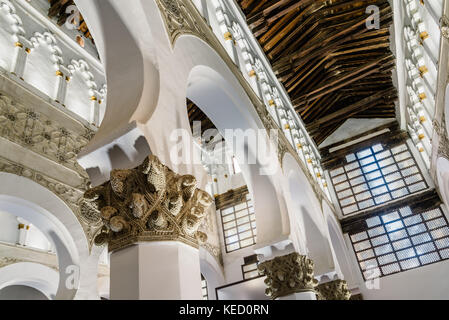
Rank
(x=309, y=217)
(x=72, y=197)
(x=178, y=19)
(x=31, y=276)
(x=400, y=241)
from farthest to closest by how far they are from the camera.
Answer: (x=400, y=241) → (x=309, y=217) → (x=31, y=276) → (x=72, y=197) → (x=178, y=19)

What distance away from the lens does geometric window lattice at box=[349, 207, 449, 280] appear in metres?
10.9

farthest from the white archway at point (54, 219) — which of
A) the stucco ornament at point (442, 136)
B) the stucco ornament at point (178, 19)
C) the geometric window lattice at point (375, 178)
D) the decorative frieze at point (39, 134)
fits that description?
the geometric window lattice at point (375, 178)

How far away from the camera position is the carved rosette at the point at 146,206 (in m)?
2.31

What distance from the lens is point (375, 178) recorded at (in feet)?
42.2

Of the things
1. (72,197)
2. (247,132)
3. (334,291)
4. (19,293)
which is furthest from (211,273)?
(247,132)

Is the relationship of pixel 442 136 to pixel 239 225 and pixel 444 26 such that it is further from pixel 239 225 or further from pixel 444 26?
pixel 239 225

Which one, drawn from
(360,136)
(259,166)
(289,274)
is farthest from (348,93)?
(289,274)

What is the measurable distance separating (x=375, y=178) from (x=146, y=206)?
12.2 m

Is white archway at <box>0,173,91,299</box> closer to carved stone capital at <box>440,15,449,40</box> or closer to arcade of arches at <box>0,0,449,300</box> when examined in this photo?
arcade of arches at <box>0,0,449,300</box>

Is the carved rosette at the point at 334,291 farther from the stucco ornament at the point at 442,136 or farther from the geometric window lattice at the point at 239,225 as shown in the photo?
the geometric window lattice at the point at 239,225

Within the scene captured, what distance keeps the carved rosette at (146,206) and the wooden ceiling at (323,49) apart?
7.01 metres

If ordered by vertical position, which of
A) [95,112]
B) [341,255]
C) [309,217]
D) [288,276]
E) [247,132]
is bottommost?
[288,276]

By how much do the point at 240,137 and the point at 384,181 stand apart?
895 centimetres

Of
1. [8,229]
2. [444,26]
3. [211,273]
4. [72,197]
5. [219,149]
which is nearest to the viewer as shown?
[444,26]
